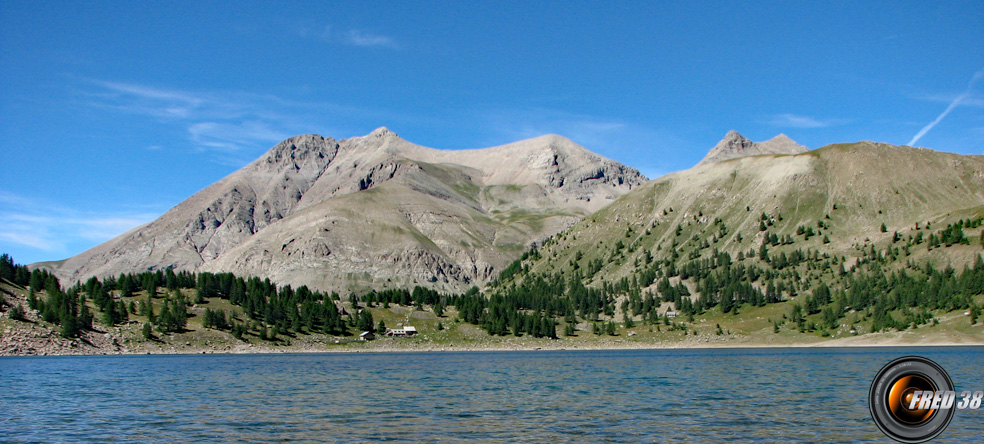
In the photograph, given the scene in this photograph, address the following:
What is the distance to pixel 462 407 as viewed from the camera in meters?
55.1

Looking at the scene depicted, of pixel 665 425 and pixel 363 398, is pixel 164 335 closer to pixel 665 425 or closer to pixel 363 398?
pixel 363 398

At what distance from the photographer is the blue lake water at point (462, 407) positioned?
40969 mm

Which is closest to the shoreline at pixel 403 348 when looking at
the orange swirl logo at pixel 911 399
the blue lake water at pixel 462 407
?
the blue lake water at pixel 462 407

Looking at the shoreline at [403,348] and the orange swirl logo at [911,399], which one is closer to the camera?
the orange swirl logo at [911,399]

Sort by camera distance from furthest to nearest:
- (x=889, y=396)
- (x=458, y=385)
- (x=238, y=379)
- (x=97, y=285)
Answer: (x=97, y=285)
(x=238, y=379)
(x=458, y=385)
(x=889, y=396)

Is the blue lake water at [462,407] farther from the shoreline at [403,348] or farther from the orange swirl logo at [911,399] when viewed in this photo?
the shoreline at [403,348]

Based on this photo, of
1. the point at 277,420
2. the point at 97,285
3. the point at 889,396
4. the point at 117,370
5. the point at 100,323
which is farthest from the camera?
the point at 97,285

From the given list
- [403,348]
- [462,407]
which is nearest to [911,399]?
[462,407]

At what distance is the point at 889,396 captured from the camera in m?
21.6

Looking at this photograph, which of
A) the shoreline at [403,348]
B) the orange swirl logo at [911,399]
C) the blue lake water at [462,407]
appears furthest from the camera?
the shoreline at [403,348]

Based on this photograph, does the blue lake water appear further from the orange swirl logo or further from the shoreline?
the shoreline

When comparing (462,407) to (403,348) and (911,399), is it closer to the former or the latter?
(911,399)

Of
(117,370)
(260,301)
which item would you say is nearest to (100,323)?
(260,301)

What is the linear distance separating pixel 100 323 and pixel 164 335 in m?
14.6
